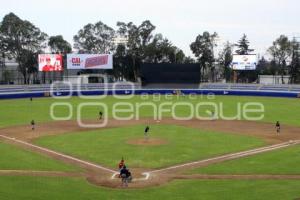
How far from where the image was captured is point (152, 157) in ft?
110

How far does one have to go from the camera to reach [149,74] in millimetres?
102312

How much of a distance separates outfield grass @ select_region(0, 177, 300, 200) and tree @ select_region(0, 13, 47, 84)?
313 ft

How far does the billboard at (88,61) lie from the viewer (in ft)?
328

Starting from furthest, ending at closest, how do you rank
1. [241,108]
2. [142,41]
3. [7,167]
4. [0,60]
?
1. [142,41]
2. [0,60]
3. [241,108]
4. [7,167]

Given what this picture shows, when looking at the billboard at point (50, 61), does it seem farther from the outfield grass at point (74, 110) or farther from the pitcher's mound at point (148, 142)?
the pitcher's mound at point (148, 142)

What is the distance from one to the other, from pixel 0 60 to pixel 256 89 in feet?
225

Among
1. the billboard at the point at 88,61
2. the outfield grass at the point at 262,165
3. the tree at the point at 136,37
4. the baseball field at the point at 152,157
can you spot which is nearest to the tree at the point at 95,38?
the tree at the point at 136,37

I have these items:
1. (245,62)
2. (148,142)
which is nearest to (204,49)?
(245,62)

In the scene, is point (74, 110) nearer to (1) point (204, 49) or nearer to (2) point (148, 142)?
(2) point (148, 142)

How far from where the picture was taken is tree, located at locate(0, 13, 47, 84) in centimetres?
11725

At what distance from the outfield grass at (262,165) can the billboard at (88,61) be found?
71.1 meters

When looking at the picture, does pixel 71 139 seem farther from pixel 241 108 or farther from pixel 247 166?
pixel 241 108

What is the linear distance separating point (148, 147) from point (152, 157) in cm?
397

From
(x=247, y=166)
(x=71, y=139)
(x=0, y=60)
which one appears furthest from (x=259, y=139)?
(x=0, y=60)
